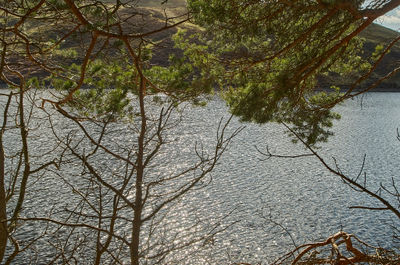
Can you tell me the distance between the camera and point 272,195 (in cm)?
1027

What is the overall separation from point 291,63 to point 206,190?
268 inches

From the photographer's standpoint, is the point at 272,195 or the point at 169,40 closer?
the point at 272,195

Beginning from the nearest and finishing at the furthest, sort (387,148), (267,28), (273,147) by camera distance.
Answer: (267,28)
(273,147)
(387,148)

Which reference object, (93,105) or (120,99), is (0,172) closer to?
(93,105)

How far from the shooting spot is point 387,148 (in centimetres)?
1562

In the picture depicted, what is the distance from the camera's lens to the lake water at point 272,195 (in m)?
7.93

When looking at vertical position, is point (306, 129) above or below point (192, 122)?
below

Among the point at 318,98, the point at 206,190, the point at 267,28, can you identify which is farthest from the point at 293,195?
the point at 267,28

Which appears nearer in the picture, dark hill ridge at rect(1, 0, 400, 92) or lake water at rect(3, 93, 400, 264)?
dark hill ridge at rect(1, 0, 400, 92)

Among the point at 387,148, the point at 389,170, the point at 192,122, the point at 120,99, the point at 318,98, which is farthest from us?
the point at 192,122

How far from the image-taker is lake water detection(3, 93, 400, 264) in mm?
7934

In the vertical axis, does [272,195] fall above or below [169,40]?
below

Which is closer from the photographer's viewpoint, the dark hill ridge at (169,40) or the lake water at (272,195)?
the dark hill ridge at (169,40)

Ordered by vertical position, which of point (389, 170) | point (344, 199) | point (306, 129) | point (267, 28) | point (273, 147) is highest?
point (273, 147)
